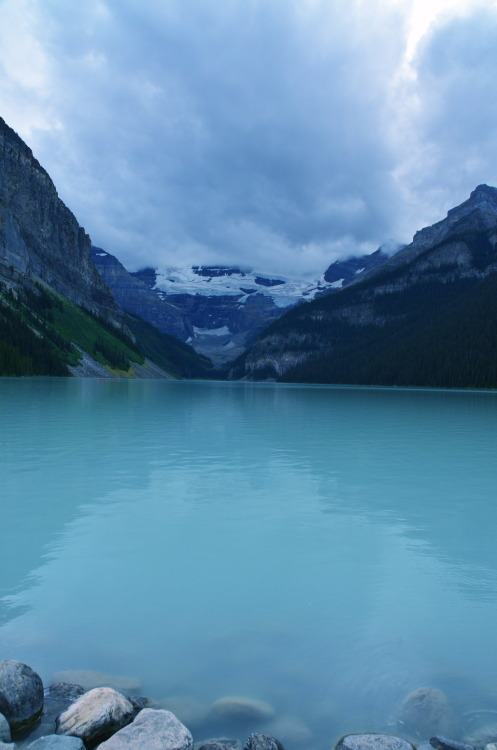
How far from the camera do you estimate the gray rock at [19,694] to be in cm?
643

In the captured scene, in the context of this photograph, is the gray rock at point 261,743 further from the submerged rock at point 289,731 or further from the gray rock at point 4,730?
the gray rock at point 4,730

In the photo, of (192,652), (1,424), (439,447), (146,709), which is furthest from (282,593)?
(1,424)

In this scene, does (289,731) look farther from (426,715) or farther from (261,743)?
(426,715)

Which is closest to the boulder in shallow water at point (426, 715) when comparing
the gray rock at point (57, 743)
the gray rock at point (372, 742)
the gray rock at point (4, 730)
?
the gray rock at point (372, 742)

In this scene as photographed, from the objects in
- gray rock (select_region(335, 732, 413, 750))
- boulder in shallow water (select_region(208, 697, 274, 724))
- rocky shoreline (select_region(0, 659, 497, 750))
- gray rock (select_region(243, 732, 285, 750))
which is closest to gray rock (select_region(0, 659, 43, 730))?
rocky shoreline (select_region(0, 659, 497, 750))

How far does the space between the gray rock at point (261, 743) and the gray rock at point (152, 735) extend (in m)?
0.68

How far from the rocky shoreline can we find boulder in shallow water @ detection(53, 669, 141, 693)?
0.02 meters

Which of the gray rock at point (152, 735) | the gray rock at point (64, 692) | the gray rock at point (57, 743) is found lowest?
the gray rock at point (64, 692)

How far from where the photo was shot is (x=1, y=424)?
3878 centimetres

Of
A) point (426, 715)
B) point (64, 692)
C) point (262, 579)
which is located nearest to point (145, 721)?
point (64, 692)

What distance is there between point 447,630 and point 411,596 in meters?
1.49

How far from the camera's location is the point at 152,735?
19.2ft

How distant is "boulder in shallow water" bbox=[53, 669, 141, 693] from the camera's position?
7.28 m

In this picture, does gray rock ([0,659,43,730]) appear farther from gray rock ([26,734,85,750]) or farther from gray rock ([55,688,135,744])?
gray rock ([26,734,85,750])
